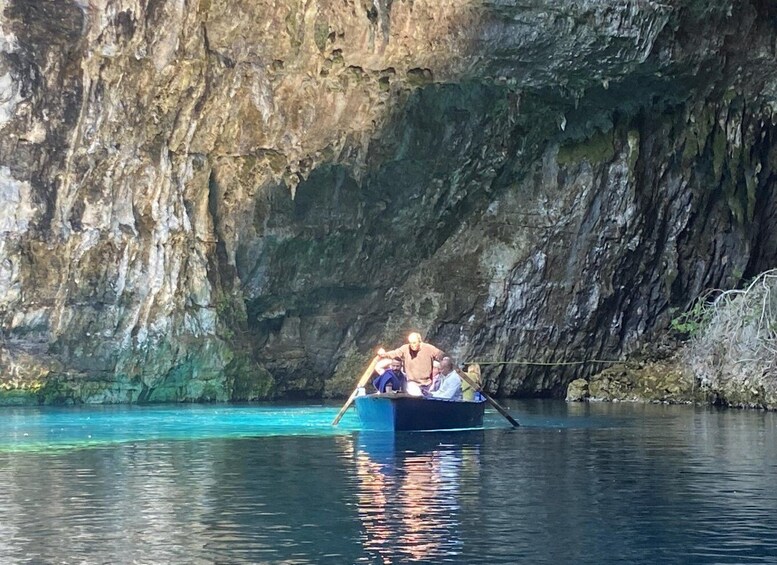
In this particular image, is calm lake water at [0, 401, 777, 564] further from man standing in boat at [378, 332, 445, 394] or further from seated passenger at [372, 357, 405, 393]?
man standing in boat at [378, 332, 445, 394]

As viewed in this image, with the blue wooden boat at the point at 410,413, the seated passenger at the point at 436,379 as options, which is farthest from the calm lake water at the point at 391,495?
the seated passenger at the point at 436,379

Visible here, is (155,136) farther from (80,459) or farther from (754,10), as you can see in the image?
(80,459)

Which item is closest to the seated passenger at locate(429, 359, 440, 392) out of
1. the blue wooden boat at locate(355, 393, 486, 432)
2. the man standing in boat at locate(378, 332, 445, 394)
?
the man standing in boat at locate(378, 332, 445, 394)

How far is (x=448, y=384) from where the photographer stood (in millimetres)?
23609

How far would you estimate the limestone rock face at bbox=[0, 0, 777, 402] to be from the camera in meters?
33.4

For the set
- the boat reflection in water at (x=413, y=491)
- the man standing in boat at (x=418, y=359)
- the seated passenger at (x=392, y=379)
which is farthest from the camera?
the man standing in boat at (x=418, y=359)

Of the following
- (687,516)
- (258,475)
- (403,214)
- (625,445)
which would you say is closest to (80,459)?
(258,475)

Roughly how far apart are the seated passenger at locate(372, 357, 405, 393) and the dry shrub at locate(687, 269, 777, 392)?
9267 mm

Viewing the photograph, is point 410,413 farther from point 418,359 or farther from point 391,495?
point 391,495

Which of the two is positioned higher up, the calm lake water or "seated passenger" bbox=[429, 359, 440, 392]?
"seated passenger" bbox=[429, 359, 440, 392]

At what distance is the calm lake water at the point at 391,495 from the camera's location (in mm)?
10625

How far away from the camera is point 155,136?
35312 millimetres

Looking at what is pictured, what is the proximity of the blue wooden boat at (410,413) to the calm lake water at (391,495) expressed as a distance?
55 centimetres

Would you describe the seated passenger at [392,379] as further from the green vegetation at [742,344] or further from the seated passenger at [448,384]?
the green vegetation at [742,344]
